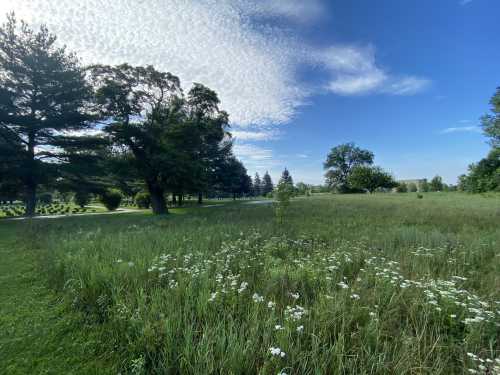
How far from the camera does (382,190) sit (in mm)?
74125

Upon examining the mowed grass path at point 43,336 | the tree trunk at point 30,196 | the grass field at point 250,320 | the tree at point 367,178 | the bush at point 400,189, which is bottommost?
the mowed grass path at point 43,336

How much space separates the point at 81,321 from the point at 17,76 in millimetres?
22564

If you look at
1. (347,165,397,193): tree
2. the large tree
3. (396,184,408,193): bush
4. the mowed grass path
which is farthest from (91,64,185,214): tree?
(396,184,408,193): bush

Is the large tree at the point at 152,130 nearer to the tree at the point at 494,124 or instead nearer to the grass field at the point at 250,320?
the grass field at the point at 250,320

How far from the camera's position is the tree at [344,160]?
74.2 metres

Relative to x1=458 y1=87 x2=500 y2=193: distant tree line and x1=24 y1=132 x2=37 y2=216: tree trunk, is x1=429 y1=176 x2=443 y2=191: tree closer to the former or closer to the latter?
x1=458 y1=87 x2=500 y2=193: distant tree line

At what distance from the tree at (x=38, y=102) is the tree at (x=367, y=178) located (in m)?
67.9

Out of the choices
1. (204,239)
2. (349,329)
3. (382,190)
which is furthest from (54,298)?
(382,190)

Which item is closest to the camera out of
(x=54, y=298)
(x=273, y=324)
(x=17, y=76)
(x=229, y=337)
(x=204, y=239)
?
(x=229, y=337)

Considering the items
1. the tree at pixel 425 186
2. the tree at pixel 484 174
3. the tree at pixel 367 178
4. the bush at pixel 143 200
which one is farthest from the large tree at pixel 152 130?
the tree at pixel 425 186

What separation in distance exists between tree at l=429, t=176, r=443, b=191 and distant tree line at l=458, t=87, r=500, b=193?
75.1 metres

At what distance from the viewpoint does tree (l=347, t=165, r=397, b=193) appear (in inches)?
2543

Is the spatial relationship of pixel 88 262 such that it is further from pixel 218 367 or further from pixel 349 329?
pixel 349 329

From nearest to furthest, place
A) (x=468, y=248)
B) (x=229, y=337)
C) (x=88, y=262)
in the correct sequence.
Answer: (x=229, y=337) → (x=88, y=262) → (x=468, y=248)
